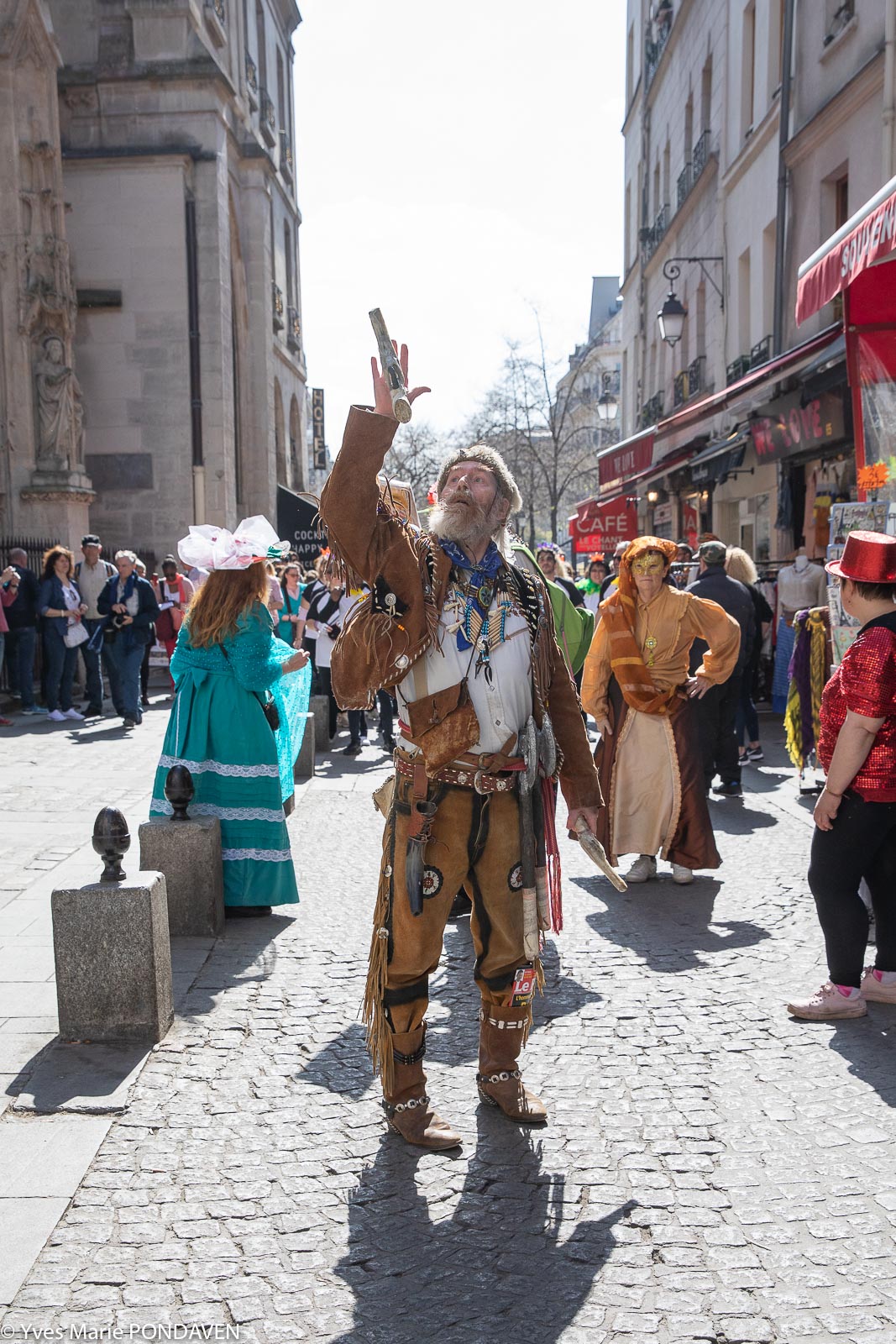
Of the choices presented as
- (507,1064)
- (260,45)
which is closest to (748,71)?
(260,45)

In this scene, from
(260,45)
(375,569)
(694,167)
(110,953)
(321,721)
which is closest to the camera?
(375,569)

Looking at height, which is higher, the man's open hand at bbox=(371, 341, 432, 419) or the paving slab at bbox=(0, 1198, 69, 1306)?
the man's open hand at bbox=(371, 341, 432, 419)

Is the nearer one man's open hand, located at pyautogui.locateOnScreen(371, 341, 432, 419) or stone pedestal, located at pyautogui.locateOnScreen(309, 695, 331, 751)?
man's open hand, located at pyautogui.locateOnScreen(371, 341, 432, 419)

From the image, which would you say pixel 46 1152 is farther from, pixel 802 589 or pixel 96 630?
pixel 96 630

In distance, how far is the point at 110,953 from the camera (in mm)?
4094

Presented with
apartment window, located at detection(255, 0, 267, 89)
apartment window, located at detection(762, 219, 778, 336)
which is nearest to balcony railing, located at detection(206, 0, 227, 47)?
apartment window, located at detection(255, 0, 267, 89)

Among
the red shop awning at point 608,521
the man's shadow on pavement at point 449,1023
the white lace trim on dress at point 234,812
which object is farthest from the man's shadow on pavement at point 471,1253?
the red shop awning at point 608,521

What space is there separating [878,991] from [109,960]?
2.93 meters

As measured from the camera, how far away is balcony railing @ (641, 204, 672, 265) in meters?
25.7

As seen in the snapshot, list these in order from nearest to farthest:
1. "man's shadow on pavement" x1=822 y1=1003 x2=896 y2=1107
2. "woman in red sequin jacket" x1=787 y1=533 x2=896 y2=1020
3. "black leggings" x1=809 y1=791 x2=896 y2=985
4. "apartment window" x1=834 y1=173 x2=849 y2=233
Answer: "man's shadow on pavement" x1=822 y1=1003 x2=896 y2=1107
"woman in red sequin jacket" x1=787 y1=533 x2=896 y2=1020
"black leggings" x1=809 y1=791 x2=896 y2=985
"apartment window" x1=834 y1=173 x2=849 y2=233

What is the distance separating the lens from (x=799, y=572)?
12.1 metres

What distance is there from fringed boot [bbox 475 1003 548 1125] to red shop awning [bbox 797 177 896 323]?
3991 millimetres

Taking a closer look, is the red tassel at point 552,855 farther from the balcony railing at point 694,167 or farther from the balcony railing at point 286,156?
the balcony railing at point 286,156

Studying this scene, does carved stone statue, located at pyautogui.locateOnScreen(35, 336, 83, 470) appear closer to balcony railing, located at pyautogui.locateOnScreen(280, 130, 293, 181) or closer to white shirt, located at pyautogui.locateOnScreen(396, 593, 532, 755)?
white shirt, located at pyautogui.locateOnScreen(396, 593, 532, 755)
